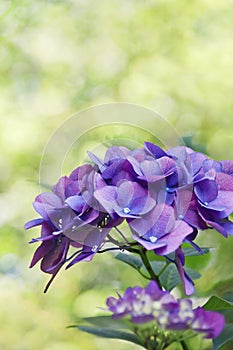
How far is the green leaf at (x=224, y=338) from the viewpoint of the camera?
497mm

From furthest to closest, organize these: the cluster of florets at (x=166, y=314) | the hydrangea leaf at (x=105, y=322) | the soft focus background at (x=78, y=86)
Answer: the soft focus background at (x=78, y=86) < the hydrangea leaf at (x=105, y=322) < the cluster of florets at (x=166, y=314)

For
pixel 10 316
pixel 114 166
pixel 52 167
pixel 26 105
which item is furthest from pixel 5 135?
pixel 114 166

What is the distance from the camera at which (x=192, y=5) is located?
190 cm

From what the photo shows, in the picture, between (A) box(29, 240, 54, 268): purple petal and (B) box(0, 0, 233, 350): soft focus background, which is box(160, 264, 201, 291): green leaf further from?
(B) box(0, 0, 233, 350): soft focus background

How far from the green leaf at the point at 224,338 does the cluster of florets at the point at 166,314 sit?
0.14m

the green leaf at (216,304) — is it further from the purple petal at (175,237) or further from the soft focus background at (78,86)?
the soft focus background at (78,86)

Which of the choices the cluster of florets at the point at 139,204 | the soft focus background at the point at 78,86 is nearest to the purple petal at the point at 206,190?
the cluster of florets at the point at 139,204

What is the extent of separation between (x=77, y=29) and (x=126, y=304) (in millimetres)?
1698

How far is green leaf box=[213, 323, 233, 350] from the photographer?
1.63ft

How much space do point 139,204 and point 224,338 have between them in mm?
160

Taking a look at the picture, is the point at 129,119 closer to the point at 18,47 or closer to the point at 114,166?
the point at 114,166

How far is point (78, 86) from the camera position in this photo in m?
1.88

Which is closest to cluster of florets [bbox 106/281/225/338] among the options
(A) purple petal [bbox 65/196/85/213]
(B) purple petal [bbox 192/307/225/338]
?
(B) purple petal [bbox 192/307/225/338]

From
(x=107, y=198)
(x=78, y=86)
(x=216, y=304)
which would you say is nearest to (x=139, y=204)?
(x=107, y=198)
